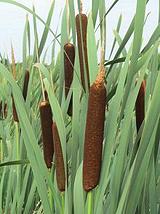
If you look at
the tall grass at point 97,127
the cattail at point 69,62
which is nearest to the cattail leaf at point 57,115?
the tall grass at point 97,127

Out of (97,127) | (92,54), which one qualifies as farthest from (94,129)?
(92,54)

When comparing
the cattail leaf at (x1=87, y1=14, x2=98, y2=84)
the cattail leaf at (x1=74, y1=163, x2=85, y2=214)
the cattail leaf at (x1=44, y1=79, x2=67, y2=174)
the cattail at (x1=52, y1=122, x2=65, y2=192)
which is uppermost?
the cattail leaf at (x1=87, y1=14, x2=98, y2=84)

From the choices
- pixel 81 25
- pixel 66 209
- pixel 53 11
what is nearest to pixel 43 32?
pixel 53 11

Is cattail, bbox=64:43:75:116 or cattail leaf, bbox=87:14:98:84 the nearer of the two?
cattail leaf, bbox=87:14:98:84

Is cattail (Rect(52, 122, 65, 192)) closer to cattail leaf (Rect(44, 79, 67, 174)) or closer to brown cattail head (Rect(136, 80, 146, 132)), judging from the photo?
cattail leaf (Rect(44, 79, 67, 174))

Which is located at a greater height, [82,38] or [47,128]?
[82,38]

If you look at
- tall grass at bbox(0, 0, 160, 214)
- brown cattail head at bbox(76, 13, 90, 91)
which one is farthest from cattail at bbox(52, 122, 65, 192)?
brown cattail head at bbox(76, 13, 90, 91)

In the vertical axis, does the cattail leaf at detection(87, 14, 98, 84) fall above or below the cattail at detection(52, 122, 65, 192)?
above

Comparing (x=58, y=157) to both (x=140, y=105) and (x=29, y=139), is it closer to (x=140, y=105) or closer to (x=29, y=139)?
(x=29, y=139)

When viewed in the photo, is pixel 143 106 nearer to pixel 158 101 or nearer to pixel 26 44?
pixel 158 101
